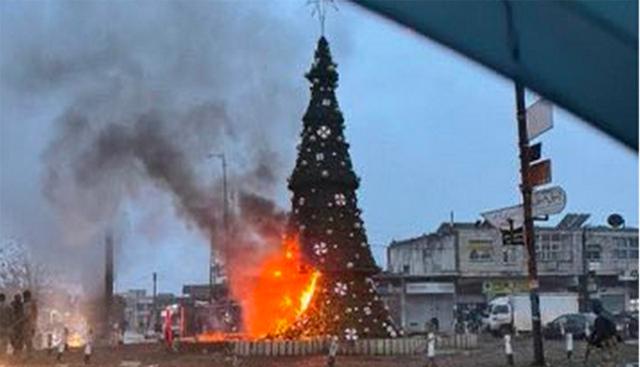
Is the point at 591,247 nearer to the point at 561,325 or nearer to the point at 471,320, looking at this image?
the point at 471,320

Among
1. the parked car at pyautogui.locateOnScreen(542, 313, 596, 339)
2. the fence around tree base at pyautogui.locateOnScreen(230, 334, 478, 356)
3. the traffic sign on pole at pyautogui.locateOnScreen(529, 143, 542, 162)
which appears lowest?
the fence around tree base at pyautogui.locateOnScreen(230, 334, 478, 356)

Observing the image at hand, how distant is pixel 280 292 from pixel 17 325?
6.42 m

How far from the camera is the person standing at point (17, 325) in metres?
24.3

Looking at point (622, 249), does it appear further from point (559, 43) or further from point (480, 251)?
point (559, 43)

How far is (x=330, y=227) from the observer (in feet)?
82.0

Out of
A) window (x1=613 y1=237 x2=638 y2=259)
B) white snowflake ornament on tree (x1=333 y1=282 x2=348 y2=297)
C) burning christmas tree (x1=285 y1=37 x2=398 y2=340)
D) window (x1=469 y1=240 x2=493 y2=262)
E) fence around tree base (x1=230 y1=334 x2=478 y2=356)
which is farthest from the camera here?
window (x1=613 y1=237 x2=638 y2=259)

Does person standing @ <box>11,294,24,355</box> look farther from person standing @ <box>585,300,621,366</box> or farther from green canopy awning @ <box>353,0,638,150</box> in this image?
green canopy awning @ <box>353,0,638,150</box>

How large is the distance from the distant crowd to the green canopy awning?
2227 cm

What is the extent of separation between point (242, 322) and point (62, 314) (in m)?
41.0

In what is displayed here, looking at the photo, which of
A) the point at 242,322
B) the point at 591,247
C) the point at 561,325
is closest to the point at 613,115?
the point at 242,322

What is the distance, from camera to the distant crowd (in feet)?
80.7

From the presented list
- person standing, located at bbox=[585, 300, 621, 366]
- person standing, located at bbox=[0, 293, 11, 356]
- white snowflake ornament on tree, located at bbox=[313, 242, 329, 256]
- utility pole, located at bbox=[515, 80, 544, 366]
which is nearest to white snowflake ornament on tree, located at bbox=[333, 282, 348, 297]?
white snowflake ornament on tree, located at bbox=[313, 242, 329, 256]

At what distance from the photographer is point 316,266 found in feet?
80.9

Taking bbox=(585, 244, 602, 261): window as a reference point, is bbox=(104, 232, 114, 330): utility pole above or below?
below
